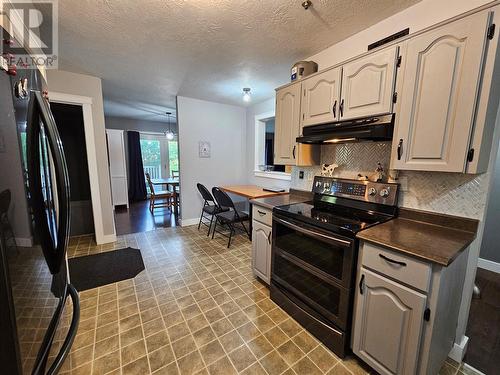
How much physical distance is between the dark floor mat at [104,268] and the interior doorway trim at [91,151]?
466 millimetres

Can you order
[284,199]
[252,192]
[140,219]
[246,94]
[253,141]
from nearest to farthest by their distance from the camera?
1. [284,199]
2. [246,94]
3. [252,192]
4. [253,141]
5. [140,219]

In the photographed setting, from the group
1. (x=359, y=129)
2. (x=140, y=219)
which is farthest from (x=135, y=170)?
(x=359, y=129)

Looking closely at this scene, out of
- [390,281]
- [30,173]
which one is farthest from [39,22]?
[390,281]

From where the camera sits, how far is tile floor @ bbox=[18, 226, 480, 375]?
1.42 metres

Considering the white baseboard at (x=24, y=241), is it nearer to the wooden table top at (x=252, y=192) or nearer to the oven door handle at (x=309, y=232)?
the oven door handle at (x=309, y=232)

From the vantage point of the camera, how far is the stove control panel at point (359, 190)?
1.64 meters

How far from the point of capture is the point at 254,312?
1909 mm

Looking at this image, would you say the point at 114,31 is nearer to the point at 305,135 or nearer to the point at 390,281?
the point at 305,135

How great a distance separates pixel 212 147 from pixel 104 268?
105 inches

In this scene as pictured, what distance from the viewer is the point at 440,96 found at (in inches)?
49.5

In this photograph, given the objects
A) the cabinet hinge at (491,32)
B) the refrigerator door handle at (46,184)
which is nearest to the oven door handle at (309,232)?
the cabinet hinge at (491,32)

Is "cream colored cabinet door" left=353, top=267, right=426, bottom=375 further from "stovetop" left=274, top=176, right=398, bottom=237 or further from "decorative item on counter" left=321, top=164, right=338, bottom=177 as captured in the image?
"decorative item on counter" left=321, top=164, right=338, bottom=177

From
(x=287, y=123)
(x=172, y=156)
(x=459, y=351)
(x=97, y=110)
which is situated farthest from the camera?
(x=172, y=156)

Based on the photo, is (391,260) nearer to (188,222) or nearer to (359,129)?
(359,129)
